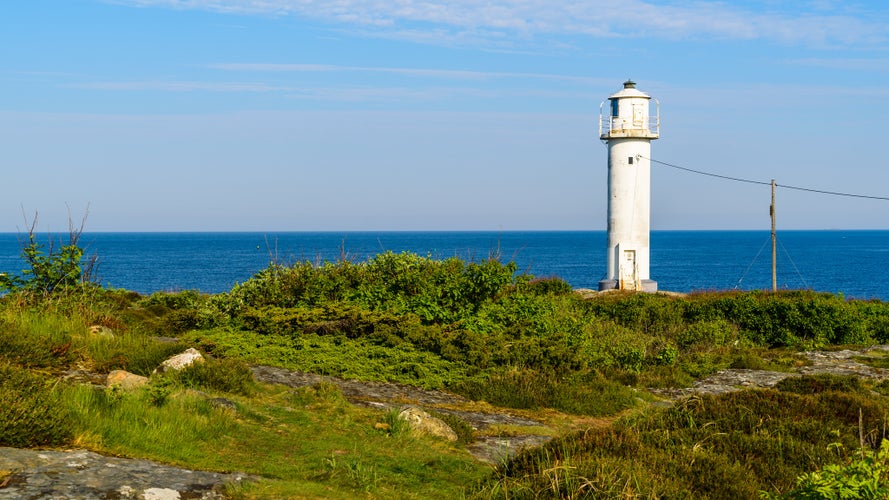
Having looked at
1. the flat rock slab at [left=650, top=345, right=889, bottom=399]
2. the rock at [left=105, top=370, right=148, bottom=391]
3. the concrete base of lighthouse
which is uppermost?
the rock at [left=105, top=370, right=148, bottom=391]

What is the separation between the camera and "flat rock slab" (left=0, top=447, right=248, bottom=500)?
5.82 meters

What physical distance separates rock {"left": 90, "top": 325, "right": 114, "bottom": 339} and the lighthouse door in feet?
90.6

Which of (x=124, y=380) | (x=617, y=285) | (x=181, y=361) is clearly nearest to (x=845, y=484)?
(x=124, y=380)

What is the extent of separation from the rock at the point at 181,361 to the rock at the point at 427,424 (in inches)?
129

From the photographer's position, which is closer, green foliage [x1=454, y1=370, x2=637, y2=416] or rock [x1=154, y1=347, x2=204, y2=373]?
rock [x1=154, y1=347, x2=204, y2=373]

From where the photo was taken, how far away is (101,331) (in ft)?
42.5

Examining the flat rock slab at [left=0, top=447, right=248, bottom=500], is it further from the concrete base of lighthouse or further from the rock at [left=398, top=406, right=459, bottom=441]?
the concrete base of lighthouse

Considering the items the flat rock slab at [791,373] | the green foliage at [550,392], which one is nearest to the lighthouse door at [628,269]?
the flat rock slab at [791,373]

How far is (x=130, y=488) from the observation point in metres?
6.09

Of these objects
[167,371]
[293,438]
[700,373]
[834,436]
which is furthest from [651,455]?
[700,373]

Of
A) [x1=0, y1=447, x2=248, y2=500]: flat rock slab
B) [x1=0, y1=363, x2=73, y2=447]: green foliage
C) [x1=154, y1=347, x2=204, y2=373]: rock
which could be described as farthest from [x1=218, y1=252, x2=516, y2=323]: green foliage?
[x1=0, y1=447, x2=248, y2=500]: flat rock slab

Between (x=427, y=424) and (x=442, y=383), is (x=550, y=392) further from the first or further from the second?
(x=427, y=424)

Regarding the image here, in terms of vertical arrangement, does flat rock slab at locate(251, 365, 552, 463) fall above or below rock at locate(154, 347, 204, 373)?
below

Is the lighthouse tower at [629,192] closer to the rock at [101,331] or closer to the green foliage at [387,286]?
the green foliage at [387,286]
